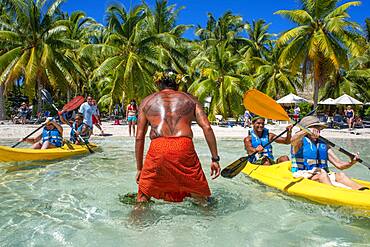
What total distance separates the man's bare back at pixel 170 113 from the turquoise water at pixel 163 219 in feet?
3.27

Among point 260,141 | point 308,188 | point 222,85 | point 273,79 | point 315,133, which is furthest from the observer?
point 273,79

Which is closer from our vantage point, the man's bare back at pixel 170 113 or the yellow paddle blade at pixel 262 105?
the man's bare back at pixel 170 113

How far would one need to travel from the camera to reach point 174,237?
11.7 feet

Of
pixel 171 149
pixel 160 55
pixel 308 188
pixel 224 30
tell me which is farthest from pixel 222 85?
pixel 171 149

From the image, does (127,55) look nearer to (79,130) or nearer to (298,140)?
(79,130)

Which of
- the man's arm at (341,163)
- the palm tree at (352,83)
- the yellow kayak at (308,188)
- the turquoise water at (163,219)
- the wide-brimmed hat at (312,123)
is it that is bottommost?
the turquoise water at (163,219)

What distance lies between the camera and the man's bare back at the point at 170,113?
3488 millimetres

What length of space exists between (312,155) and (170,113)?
92.9 inches

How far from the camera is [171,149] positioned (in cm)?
339

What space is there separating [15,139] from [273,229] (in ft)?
35.1

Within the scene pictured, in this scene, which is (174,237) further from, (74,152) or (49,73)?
(49,73)

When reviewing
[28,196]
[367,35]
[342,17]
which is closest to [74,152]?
[28,196]

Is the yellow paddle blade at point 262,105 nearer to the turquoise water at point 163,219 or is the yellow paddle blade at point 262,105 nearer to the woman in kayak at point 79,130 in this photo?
the turquoise water at point 163,219

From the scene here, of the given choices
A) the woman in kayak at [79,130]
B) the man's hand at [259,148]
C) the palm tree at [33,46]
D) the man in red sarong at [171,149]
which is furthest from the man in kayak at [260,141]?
the palm tree at [33,46]
